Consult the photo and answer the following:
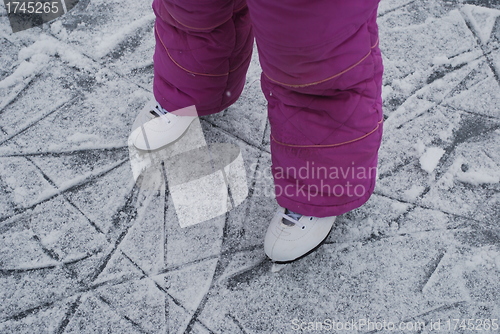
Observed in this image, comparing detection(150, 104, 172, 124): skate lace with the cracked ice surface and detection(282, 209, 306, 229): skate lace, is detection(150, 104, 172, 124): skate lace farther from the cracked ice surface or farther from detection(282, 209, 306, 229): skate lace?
detection(282, 209, 306, 229): skate lace

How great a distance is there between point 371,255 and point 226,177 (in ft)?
1.24

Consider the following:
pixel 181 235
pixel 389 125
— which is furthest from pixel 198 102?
pixel 389 125

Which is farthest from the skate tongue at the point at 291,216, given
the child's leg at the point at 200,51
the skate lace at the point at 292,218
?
the child's leg at the point at 200,51

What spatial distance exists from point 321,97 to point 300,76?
77 millimetres

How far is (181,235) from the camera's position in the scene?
1017 mm

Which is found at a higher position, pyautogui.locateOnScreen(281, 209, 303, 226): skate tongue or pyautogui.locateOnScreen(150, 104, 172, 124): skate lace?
pyautogui.locateOnScreen(150, 104, 172, 124): skate lace

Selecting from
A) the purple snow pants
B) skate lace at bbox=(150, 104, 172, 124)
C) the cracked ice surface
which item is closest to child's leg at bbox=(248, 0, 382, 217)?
the purple snow pants

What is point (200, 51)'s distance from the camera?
0.96m

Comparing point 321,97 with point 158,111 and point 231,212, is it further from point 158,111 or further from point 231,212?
point 158,111

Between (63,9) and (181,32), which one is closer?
(181,32)

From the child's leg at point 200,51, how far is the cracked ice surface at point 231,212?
150 mm

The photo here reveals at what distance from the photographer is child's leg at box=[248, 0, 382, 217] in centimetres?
66

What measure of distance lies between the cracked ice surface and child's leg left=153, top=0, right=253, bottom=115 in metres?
0.15

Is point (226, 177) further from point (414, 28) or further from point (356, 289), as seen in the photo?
point (414, 28)
